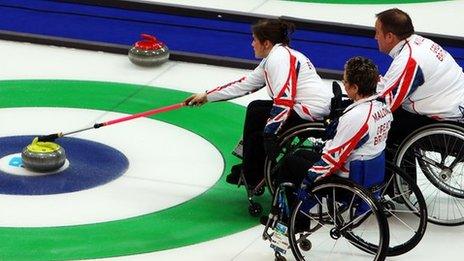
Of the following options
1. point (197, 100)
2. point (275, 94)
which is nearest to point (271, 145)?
point (275, 94)

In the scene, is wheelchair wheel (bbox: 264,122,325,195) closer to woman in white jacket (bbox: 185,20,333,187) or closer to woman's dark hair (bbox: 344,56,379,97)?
woman in white jacket (bbox: 185,20,333,187)

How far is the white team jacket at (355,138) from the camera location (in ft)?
21.3

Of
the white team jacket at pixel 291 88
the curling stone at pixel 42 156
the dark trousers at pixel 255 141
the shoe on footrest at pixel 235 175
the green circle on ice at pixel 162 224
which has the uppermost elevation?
the white team jacket at pixel 291 88

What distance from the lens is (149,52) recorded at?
10133 mm

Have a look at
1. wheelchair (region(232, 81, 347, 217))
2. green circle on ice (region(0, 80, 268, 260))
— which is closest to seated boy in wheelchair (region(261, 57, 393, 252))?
wheelchair (region(232, 81, 347, 217))

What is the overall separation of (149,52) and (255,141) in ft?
9.97

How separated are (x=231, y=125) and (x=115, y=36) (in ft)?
8.30

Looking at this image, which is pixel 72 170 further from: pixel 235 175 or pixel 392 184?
pixel 392 184

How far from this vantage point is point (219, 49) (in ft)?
35.9

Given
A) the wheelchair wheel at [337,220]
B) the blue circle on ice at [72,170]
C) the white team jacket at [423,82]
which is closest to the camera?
the wheelchair wheel at [337,220]

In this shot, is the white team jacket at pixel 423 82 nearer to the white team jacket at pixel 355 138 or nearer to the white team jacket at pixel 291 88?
the white team jacket at pixel 291 88

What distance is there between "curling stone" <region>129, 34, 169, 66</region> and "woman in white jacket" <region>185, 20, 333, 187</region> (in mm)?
2793

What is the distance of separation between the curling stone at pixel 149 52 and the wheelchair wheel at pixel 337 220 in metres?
3.48

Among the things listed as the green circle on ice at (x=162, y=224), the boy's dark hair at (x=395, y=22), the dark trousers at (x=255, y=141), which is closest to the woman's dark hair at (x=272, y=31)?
the dark trousers at (x=255, y=141)
